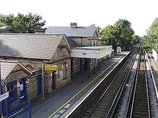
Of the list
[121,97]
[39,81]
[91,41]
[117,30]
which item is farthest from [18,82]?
[117,30]

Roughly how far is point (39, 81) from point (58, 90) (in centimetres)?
284

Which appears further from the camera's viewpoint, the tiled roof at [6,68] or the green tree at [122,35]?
the green tree at [122,35]

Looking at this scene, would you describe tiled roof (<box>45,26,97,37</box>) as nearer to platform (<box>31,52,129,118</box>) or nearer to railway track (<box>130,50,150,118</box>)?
platform (<box>31,52,129,118</box>)

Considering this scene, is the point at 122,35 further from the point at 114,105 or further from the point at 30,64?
the point at 114,105

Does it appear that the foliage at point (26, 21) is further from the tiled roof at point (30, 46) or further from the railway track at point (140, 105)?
the railway track at point (140, 105)

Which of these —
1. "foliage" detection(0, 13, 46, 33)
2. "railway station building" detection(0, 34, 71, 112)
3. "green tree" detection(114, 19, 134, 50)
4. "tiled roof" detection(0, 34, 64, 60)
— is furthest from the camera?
"green tree" detection(114, 19, 134, 50)

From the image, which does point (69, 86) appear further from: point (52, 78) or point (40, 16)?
point (40, 16)

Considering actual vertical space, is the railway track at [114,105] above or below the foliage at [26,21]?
below

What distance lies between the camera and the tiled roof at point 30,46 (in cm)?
2030

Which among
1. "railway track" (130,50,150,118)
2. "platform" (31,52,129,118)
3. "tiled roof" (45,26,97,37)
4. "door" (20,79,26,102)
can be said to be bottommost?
"railway track" (130,50,150,118)

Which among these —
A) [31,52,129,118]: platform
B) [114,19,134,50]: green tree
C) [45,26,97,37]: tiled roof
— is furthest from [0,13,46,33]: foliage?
[31,52,129,118]: platform

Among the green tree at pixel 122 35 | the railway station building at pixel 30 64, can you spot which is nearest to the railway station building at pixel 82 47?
the railway station building at pixel 30 64

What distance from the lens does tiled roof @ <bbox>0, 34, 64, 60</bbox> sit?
20300mm

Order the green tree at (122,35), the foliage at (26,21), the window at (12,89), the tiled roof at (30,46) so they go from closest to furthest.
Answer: the window at (12,89), the tiled roof at (30,46), the foliage at (26,21), the green tree at (122,35)
